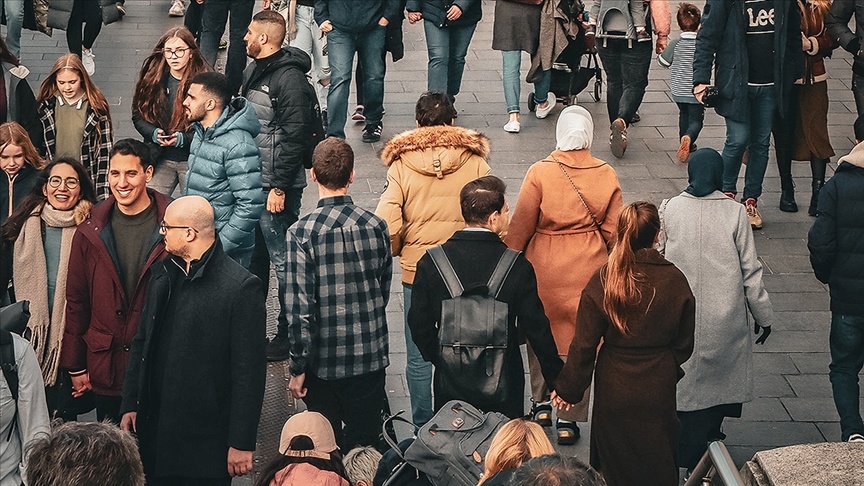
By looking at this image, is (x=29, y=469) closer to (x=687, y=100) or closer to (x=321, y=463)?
(x=321, y=463)

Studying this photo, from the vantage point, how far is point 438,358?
665 centimetres

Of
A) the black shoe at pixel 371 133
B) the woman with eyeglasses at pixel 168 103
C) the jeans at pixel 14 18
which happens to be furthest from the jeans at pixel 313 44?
the woman with eyeglasses at pixel 168 103

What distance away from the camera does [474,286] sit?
6461 mm

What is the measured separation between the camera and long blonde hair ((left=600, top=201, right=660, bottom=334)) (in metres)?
6.40

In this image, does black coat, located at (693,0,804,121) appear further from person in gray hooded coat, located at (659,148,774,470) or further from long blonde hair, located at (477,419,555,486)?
long blonde hair, located at (477,419,555,486)

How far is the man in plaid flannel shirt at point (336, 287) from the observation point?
6867 millimetres

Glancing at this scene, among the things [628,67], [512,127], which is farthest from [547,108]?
[628,67]

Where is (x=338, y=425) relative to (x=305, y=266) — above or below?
below

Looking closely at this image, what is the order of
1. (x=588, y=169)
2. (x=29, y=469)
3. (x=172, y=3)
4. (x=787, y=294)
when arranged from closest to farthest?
1. (x=29, y=469)
2. (x=588, y=169)
3. (x=787, y=294)
4. (x=172, y=3)

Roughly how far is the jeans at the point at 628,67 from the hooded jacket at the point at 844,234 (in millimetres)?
4572

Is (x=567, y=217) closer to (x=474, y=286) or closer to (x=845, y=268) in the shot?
(x=474, y=286)

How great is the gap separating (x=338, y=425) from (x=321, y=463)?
1607mm

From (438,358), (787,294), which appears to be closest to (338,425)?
(438,358)

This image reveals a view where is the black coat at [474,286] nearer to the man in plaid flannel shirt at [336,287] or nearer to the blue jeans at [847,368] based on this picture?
the man in plaid flannel shirt at [336,287]
